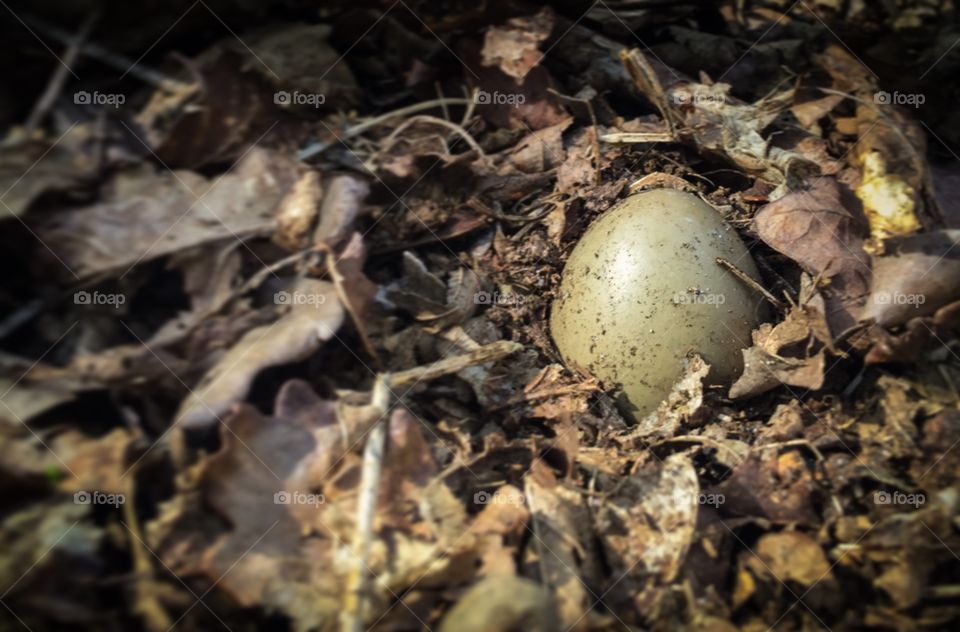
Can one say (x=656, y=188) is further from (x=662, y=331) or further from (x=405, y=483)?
(x=405, y=483)

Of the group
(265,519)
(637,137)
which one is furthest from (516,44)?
(265,519)

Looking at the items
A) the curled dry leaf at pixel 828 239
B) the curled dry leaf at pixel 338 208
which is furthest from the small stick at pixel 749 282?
the curled dry leaf at pixel 338 208

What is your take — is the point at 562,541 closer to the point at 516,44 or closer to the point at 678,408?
the point at 678,408

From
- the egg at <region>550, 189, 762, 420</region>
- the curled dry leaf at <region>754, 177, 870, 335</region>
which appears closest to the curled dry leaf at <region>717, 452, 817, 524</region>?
the egg at <region>550, 189, 762, 420</region>

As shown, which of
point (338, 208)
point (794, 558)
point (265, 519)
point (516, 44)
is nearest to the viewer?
point (265, 519)

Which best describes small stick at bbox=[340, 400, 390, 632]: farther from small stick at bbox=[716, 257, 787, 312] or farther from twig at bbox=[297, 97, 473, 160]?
small stick at bbox=[716, 257, 787, 312]
